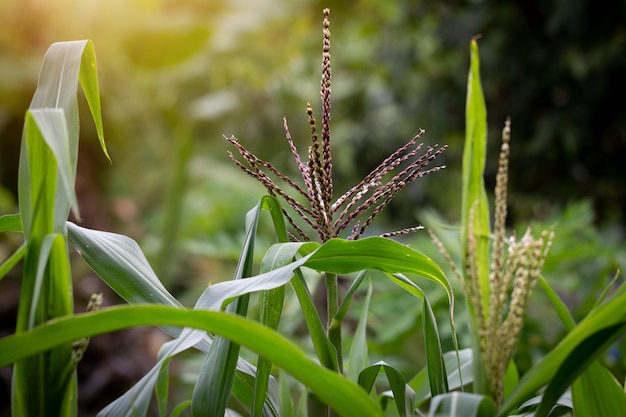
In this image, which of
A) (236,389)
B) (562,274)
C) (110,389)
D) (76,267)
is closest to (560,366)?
(236,389)

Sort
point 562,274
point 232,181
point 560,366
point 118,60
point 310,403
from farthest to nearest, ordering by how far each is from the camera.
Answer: point 118,60, point 232,181, point 562,274, point 310,403, point 560,366

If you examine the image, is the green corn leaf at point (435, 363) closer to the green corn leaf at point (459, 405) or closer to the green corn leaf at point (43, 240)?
the green corn leaf at point (459, 405)

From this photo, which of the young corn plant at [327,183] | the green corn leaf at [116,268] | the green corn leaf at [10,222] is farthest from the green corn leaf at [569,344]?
the green corn leaf at [10,222]

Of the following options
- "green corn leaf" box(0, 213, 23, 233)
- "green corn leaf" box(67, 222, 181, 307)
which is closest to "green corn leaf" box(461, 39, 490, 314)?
"green corn leaf" box(67, 222, 181, 307)

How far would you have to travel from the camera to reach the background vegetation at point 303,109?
82.7 inches

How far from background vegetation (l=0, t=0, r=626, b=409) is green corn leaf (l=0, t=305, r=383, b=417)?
2.51 feet

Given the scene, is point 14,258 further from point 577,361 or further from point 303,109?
point 303,109

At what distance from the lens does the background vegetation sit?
82.7 inches

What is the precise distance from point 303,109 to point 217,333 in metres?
2.74

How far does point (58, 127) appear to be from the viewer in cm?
39

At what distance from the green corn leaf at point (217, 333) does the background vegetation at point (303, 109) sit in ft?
2.51

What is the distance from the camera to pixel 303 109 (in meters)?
3.06

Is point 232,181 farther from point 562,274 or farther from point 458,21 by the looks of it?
point 562,274

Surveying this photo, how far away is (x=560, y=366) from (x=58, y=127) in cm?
30
